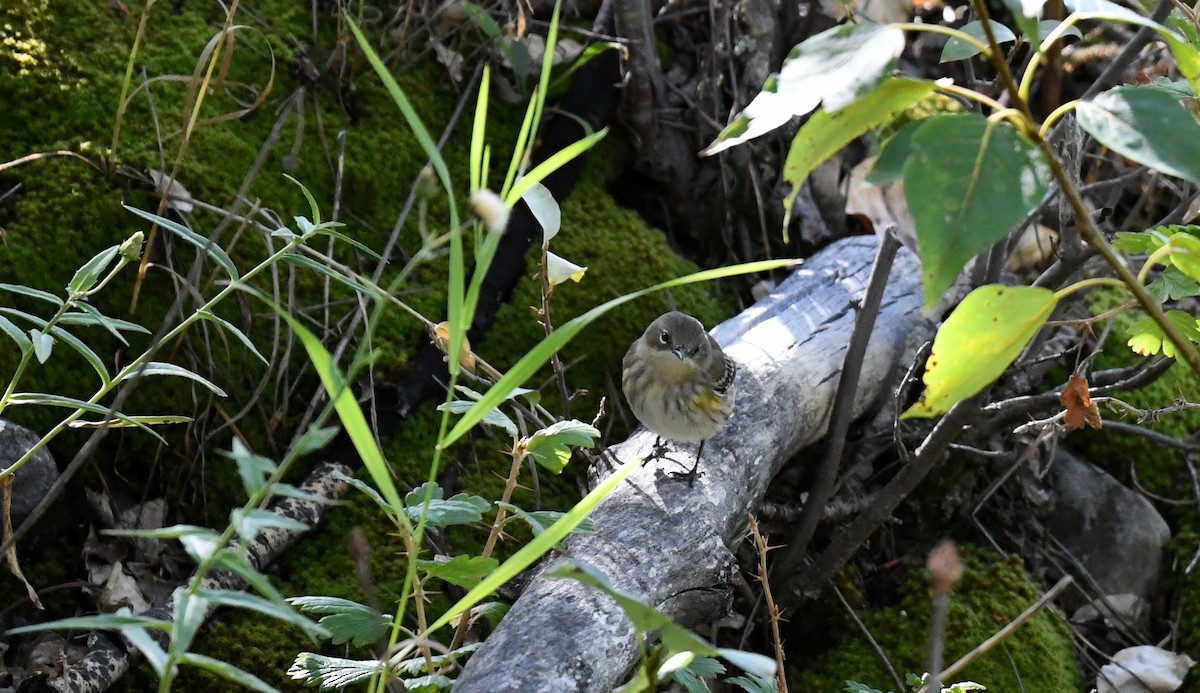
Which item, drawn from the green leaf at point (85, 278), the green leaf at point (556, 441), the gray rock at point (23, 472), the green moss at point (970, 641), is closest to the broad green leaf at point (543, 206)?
the green leaf at point (556, 441)

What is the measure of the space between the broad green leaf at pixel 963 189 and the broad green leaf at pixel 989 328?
0.60 ft

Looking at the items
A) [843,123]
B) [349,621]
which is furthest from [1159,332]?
[349,621]

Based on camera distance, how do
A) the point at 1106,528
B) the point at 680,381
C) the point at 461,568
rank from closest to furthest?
the point at 461,568
the point at 680,381
the point at 1106,528

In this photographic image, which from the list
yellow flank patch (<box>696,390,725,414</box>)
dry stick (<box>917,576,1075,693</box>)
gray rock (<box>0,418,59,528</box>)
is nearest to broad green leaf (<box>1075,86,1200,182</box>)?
dry stick (<box>917,576,1075,693</box>)

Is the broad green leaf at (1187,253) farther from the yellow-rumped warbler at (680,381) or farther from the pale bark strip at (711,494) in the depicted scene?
the yellow-rumped warbler at (680,381)

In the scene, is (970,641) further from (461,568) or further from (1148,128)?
(1148,128)

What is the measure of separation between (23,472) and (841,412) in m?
2.60

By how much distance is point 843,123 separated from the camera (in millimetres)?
1456

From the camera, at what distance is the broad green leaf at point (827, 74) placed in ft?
4.23

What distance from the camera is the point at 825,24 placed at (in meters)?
5.14

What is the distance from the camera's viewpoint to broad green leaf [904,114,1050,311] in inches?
48.4

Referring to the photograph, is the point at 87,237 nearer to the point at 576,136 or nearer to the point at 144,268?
the point at 144,268

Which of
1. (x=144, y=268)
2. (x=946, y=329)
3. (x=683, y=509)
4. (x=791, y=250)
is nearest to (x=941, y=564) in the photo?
(x=946, y=329)

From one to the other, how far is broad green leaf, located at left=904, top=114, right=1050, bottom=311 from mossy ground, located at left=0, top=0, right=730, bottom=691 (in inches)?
79.0
